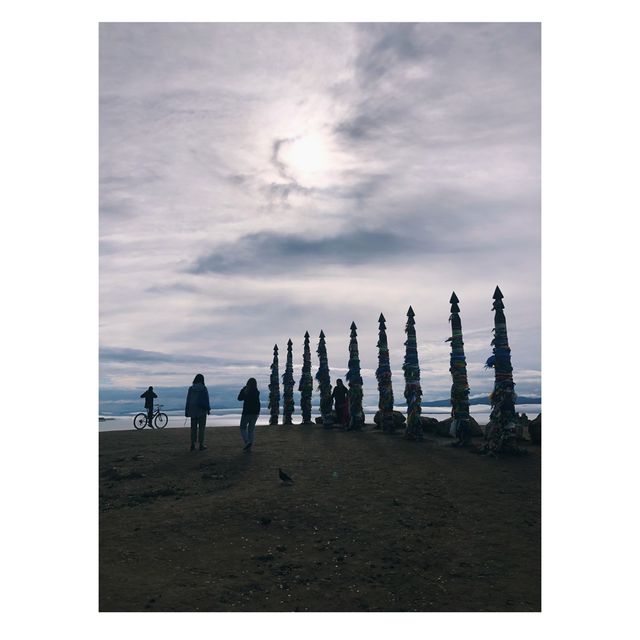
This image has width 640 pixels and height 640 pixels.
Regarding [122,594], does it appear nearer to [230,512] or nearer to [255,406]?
[230,512]

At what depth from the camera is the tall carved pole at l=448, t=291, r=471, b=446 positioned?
63.9ft

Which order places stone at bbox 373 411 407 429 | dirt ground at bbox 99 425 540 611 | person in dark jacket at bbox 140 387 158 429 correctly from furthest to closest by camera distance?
person in dark jacket at bbox 140 387 158 429 → stone at bbox 373 411 407 429 → dirt ground at bbox 99 425 540 611

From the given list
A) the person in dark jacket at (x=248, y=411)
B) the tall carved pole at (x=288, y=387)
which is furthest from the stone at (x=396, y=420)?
the tall carved pole at (x=288, y=387)

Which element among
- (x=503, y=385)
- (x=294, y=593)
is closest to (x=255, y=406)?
(x=503, y=385)

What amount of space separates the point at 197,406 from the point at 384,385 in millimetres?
10031

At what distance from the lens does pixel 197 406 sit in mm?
18969

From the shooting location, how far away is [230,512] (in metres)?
11.8

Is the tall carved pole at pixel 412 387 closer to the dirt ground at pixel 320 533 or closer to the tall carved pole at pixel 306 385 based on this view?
the dirt ground at pixel 320 533

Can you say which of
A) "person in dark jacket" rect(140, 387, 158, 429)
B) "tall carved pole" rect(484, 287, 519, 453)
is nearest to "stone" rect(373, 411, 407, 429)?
"tall carved pole" rect(484, 287, 519, 453)

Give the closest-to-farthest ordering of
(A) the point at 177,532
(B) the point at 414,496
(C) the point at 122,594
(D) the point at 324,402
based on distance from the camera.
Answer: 1. (C) the point at 122,594
2. (A) the point at 177,532
3. (B) the point at 414,496
4. (D) the point at 324,402

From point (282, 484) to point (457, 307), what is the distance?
11223 mm

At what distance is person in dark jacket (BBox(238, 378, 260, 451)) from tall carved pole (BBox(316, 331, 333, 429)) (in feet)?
34.6

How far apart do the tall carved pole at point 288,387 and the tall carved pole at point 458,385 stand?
58.5 feet

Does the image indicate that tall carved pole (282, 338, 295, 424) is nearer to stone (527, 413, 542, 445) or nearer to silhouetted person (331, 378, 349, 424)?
silhouetted person (331, 378, 349, 424)
